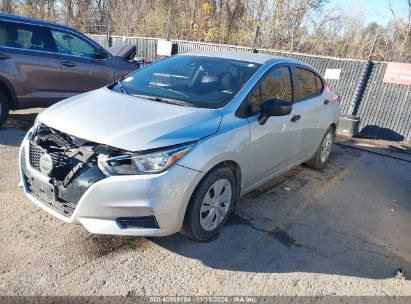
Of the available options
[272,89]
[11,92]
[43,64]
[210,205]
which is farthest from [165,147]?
[43,64]

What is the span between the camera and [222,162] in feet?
10.4

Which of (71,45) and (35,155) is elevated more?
(71,45)

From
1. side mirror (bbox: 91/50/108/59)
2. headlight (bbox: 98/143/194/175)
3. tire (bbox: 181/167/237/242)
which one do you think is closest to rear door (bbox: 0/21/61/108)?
side mirror (bbox: 91/50/108/59)

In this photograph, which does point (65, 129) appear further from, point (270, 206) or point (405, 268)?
point (405, 268)

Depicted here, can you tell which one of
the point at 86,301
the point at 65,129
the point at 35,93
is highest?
the point at 65,129

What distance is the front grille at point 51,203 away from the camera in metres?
2.79

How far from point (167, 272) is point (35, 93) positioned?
4.58 meters

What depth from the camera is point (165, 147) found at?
107 inches

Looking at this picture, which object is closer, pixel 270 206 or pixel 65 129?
pixel 65 129

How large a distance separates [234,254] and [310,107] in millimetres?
2409

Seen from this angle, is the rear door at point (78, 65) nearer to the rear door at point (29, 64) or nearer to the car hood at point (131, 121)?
the rear door at point (29, 64)

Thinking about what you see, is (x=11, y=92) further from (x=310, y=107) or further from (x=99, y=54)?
(x=310, y=107)

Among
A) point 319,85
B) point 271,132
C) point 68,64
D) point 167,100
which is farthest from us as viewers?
point 68,64

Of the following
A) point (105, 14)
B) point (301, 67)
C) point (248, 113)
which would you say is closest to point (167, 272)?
point (248, 113)
